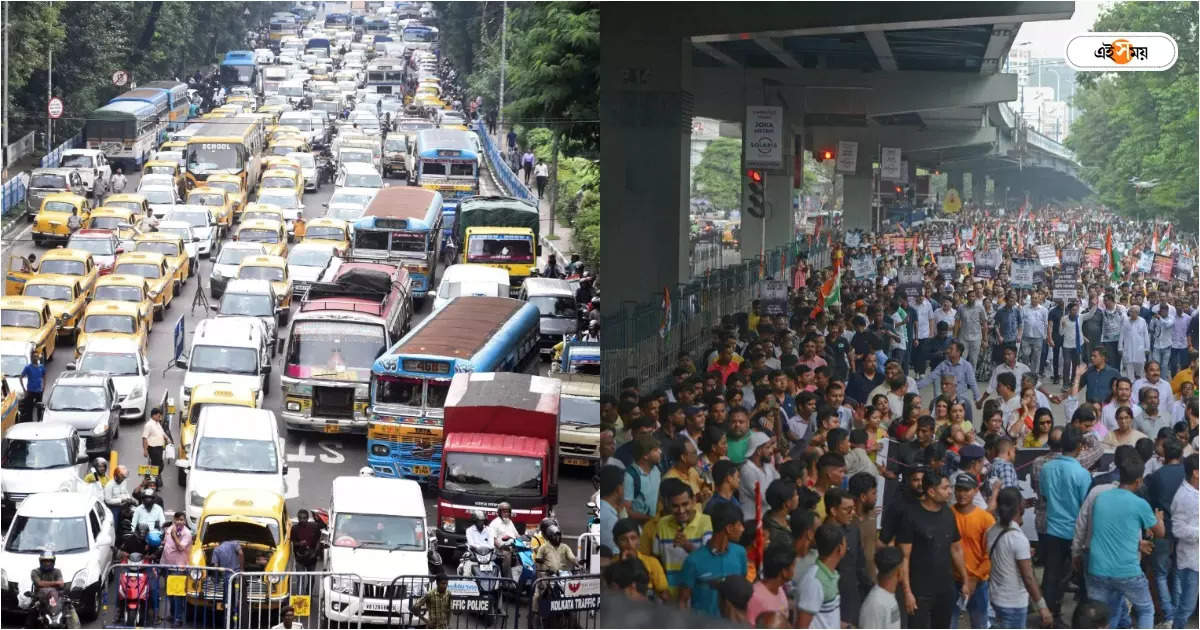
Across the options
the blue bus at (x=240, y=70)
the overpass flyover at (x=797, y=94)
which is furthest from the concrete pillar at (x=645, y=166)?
the blue bus at (x=240, y=70)

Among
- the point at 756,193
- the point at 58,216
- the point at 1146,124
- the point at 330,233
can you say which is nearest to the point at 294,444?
the point at 58,216

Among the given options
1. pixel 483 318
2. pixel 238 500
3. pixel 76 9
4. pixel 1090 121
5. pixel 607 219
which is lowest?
pixel 238 500

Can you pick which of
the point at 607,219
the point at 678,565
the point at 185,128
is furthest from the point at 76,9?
the point at 678,565

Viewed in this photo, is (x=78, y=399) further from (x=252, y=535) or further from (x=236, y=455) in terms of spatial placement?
(x=252, y=535)

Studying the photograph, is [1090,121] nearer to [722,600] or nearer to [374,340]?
[722,600]

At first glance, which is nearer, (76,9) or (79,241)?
(76,9)

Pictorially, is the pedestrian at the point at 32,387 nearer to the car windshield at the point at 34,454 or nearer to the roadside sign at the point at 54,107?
the car windshield at the point at 34,454

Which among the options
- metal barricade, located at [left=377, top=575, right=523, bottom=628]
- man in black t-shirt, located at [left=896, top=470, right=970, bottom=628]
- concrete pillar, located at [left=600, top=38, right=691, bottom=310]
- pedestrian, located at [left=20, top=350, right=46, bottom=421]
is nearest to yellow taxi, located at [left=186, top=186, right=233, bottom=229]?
pedestrian, located at [left=20, top=350, right=46, bottom=421]
